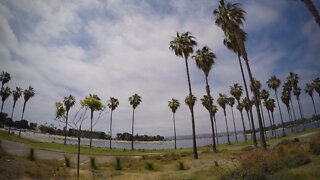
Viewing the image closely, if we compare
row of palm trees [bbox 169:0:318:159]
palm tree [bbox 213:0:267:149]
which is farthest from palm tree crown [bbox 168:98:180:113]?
palm tree [bbox 213:0:267:149]

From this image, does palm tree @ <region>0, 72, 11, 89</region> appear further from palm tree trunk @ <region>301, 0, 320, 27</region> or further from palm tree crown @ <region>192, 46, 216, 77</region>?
palm tree trunk @ <region>301, 0, 320, 27</region>

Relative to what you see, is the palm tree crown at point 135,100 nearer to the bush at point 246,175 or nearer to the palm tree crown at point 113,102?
the palm tree crown at point 113,102

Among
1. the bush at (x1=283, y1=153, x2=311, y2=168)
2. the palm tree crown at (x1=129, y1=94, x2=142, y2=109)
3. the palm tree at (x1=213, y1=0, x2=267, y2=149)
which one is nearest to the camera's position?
the bush at (x1=283, y1=153, x2=311, y2=168)

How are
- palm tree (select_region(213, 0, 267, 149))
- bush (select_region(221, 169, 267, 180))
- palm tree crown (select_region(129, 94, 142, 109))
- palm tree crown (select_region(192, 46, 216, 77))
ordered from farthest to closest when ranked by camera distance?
palm tree crown (select_region(129, 94, 142, 109)), palm tree crown (select_region(192, 46, 216, 77)), palm tree (select_region(213, 0, 267, 149)), bush (select_region(221, 169, 267, 180))

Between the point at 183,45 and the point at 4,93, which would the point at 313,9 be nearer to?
the point at 183,45

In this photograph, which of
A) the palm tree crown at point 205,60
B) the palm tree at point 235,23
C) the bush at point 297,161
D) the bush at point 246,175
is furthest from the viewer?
the palm tree crown at point 205,60

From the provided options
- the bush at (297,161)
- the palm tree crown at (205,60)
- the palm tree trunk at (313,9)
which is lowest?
the bush at (297,161)

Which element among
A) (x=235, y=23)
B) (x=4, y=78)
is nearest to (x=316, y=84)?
(x=235, y=23)

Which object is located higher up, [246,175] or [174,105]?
[174,105]

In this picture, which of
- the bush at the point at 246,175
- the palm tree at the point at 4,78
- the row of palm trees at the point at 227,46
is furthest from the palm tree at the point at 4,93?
the bush at the point at 246,175

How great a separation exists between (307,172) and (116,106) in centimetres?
7951

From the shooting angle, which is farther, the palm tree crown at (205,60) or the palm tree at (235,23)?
the palm tree crown at (205,60)

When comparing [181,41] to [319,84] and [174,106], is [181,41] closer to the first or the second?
[174,106]

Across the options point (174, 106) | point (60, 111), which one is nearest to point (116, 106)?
point (174, 106)
